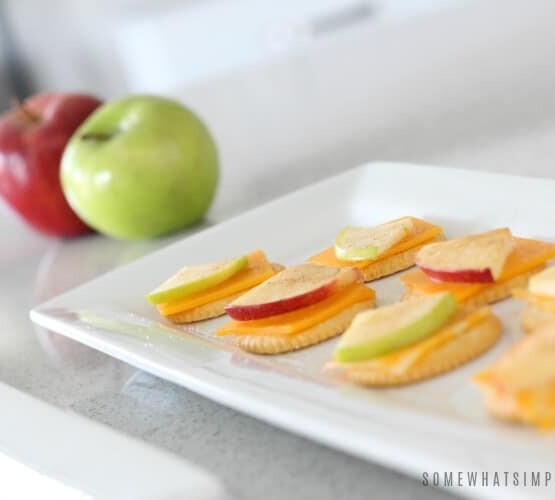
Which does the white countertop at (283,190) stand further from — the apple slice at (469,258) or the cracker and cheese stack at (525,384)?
the apple slice at (469,258)

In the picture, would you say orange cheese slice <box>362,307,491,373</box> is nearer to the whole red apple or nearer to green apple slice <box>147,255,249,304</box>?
green apple slice <box>147,255,249,304</box>

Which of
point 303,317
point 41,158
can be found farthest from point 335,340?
point 41,158

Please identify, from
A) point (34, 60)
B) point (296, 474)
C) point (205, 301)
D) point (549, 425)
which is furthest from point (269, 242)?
point (34, 60)

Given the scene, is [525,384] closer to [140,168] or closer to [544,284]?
[544,284]

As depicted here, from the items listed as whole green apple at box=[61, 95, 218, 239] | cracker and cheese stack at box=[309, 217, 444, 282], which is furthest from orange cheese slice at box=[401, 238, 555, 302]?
whole green apple at box=[61, 95, 218, 239]

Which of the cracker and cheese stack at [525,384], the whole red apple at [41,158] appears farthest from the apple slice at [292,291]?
the whole red apple at [41,158]

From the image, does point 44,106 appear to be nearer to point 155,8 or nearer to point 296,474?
point 296,474
